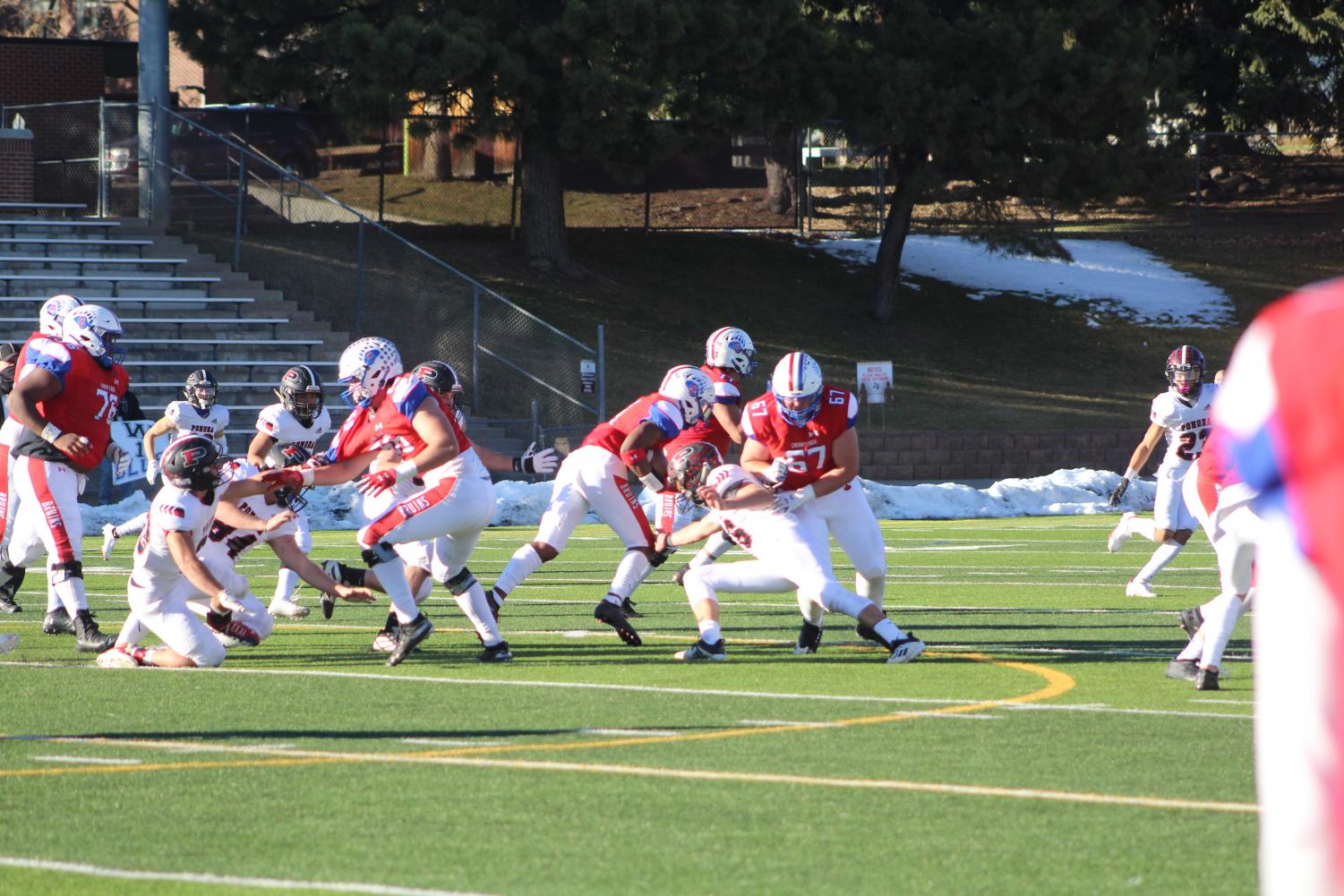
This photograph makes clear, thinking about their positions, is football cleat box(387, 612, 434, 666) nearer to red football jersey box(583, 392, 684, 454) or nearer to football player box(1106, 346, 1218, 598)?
red football jersey box(583, 392, 684, 454)

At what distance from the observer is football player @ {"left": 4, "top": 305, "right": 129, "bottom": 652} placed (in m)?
11.7

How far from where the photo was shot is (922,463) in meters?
30.4

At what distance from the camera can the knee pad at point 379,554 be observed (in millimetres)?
10523

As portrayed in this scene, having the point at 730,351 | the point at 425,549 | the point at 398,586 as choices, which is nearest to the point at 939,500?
the point at 730,351

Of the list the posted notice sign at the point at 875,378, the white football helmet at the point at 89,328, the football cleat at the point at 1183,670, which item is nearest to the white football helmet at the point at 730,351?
the white football helmet at the point at 89,328

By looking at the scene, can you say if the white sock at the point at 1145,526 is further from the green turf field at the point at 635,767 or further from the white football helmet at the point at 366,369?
the white football helmet at the point at 366,369

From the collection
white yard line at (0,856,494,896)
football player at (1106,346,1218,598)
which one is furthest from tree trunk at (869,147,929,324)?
white yard line at (0,856,494,896)

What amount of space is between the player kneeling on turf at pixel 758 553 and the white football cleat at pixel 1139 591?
187 inches

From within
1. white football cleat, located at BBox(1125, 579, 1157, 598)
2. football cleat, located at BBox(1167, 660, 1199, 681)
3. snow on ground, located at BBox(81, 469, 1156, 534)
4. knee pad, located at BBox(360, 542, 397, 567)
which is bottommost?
snow on ground, located at BBox(81, 469, 1156, 534)

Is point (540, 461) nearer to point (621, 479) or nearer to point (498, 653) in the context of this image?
point (621, 479)

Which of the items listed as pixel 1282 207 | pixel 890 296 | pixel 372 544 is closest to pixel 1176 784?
pixel 372 544

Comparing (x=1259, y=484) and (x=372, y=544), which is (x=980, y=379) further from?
(x=1259, y=484)

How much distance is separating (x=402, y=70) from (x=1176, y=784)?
2785 cm

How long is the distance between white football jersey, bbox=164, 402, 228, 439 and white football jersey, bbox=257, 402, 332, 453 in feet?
4.34
